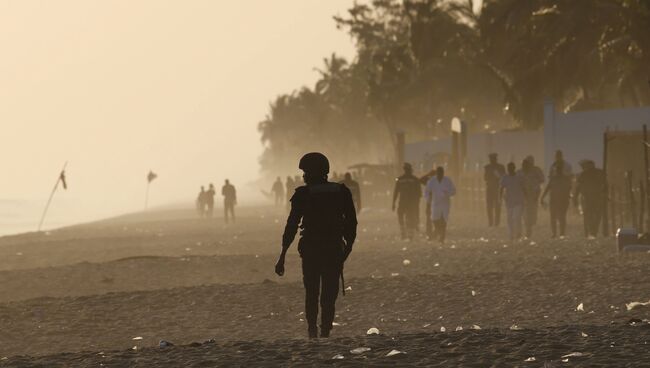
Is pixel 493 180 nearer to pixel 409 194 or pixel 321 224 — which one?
pixel 409 194

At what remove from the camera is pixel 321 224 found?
11.1m

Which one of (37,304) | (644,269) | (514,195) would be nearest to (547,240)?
(514,195)

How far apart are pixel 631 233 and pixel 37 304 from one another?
1046 cm

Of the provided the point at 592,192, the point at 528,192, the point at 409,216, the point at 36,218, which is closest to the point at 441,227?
the point at 409,216

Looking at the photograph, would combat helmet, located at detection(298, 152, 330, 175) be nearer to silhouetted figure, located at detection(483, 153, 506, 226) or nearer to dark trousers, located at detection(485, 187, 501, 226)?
silhouetted figure, located at detection(483, 153, 506, 226)

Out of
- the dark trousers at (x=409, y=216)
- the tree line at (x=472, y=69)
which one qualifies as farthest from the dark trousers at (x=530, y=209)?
the tree line at (x=472, y=69)

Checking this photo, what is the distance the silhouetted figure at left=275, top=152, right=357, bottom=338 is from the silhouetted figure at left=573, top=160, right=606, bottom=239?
1627 cm

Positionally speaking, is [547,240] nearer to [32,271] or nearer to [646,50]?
[32,271]

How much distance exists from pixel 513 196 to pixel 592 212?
1761mm

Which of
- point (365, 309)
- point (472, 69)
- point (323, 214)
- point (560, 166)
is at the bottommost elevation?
point (365, 309)

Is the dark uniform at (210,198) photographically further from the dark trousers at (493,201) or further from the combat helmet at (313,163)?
the combat helmet at (313,163)

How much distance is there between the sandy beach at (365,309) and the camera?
10.2 metres

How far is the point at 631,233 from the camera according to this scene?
22547 millimetres

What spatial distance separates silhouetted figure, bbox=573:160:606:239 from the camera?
88.5ft
